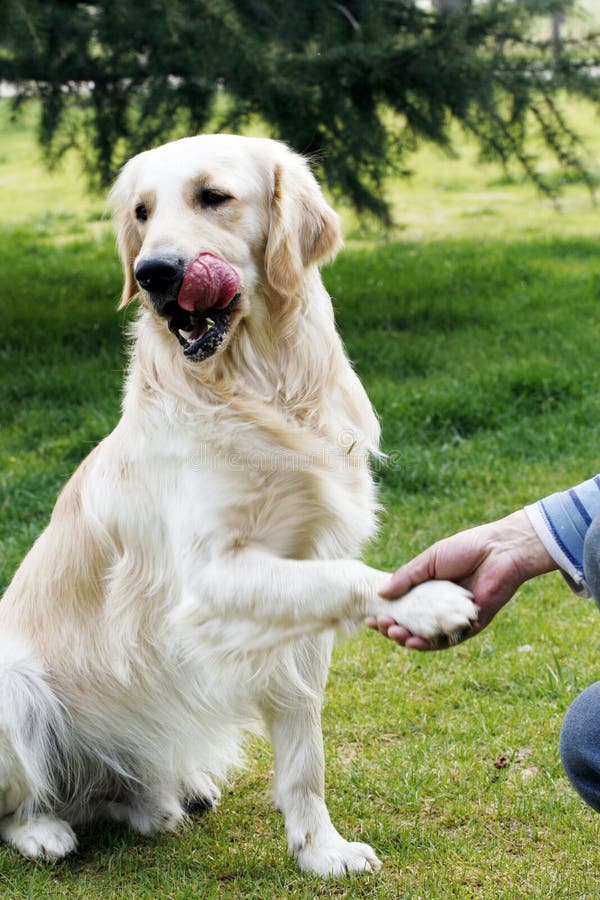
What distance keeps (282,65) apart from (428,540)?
3.21 m

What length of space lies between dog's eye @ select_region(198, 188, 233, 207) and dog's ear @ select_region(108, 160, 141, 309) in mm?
292

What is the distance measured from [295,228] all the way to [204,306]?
38 cm

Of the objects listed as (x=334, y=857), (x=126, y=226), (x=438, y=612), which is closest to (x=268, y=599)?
(x=438, y=612)

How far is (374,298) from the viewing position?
7.83 meters

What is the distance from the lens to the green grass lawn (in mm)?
2740

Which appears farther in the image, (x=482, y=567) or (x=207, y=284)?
(x=207, y=284)

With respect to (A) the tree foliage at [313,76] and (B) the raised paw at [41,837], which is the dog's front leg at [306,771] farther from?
(A) the tree foliage at [313,76]

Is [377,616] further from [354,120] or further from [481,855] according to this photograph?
[354,120]

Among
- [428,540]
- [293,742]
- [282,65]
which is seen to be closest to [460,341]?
[282,65]

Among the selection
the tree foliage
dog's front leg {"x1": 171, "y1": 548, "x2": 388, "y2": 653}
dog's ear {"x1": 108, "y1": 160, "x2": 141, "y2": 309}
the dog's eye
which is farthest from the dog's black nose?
the tree foliage

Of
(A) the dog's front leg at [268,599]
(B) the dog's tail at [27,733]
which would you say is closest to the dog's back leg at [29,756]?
(B) the dog's tail at [27,733]

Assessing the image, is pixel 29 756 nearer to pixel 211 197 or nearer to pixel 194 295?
pixel 194 295

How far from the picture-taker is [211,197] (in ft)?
9.09

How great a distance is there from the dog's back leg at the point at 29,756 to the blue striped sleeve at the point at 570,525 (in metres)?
1.49
